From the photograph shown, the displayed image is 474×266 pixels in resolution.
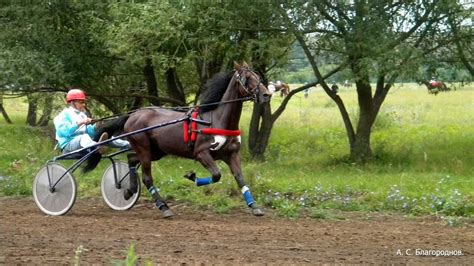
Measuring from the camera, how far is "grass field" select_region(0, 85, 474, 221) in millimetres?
11531

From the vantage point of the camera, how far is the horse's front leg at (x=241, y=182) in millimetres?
10297

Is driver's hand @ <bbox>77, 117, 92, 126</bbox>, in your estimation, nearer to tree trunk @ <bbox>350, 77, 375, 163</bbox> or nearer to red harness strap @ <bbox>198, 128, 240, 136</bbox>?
red harness strap @ <bbox>198, 128, 240, 136</bbox>

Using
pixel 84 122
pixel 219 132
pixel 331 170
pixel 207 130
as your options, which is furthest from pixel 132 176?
pixel 331 170

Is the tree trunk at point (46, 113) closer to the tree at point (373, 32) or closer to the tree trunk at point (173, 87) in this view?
the tree trunk at point (173, 87)

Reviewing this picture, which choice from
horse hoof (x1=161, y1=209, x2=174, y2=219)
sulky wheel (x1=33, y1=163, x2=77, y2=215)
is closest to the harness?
horse hoof (x1=161, y1=209, x2=174, y2=219)

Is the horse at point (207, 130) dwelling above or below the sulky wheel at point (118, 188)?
→ above

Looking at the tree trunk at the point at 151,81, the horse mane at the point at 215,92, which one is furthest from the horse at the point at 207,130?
the tree trunk at the point at 151,81

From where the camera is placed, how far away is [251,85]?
1032 cm

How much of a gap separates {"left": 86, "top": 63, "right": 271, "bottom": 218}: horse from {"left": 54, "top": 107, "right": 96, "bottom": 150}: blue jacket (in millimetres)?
688

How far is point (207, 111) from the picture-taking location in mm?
10719

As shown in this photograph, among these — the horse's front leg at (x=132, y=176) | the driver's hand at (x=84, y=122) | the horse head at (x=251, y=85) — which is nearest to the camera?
the horse head at (x=251, y=85)

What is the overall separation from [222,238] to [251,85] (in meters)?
2.53

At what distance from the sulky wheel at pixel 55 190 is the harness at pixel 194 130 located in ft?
6.08

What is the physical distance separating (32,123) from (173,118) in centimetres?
2127
